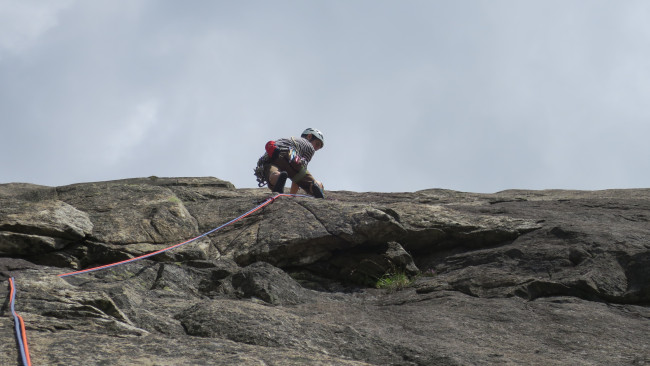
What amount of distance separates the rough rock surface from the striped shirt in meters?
1.60

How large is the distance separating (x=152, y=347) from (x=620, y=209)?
33.8ft

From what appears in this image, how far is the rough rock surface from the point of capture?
6.48 meters

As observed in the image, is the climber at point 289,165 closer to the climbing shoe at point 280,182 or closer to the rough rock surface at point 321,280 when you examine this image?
the climbing shoe at point 280,182

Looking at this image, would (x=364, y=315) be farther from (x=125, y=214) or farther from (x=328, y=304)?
(x=125, y=214)

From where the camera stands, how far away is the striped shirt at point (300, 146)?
573 inches

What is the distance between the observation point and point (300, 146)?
48.6 feet

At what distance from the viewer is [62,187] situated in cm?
1388

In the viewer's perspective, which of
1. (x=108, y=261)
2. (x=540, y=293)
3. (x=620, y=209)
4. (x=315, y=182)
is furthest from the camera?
(x=315, y=182)

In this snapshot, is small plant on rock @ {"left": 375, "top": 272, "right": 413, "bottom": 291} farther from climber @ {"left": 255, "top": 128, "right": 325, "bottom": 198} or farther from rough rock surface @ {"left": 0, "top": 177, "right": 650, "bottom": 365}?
climber @ {"left": 255, "top": 128, "right": 325, "bottom": 198}

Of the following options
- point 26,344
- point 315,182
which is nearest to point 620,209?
point 315,182

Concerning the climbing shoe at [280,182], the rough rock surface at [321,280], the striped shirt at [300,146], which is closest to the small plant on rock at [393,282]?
the rough rock surface at [321,280]

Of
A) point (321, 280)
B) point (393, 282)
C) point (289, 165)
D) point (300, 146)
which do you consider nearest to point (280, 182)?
point (289, 165)

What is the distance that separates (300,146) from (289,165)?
1.80 feet

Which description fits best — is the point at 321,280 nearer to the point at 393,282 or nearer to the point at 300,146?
the point at 393,282
